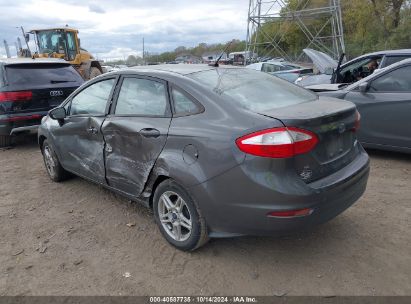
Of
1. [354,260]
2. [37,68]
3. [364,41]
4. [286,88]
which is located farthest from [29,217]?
[364,41]

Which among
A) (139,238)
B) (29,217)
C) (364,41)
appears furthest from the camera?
(364,41)

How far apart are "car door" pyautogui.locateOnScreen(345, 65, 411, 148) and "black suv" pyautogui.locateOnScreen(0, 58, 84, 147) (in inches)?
213

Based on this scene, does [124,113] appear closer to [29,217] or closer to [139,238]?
[139,238]

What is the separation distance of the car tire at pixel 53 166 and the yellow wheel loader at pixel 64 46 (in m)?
12.4

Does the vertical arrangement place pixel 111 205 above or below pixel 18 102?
below

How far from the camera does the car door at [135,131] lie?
11.3 ft

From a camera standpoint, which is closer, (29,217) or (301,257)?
(301,257)

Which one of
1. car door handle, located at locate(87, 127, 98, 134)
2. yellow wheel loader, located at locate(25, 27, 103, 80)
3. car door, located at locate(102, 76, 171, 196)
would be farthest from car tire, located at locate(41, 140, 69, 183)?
yellow wheel loader, located at locate(25, 27, 103, 80)

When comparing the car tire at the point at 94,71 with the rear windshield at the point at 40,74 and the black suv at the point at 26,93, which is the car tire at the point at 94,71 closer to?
the rear windshield at the point at 40,74

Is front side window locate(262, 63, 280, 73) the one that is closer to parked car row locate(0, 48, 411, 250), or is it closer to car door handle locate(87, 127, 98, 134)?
parked car row locate(0, 48, 411, 250)

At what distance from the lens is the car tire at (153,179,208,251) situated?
3.22 metres

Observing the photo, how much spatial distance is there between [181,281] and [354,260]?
4.67ft

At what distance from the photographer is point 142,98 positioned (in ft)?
12.3

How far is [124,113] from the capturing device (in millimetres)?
3852
